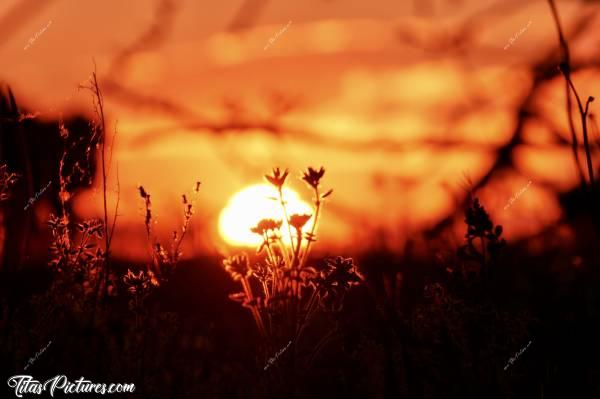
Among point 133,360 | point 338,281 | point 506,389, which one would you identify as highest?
point 338,281

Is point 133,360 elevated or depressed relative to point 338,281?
depressed

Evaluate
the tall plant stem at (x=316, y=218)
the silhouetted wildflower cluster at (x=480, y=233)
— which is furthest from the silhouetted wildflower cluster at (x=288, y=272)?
the silhouetted wildflower cluster at (x=480, y=233)

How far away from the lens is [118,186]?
342 centimetres

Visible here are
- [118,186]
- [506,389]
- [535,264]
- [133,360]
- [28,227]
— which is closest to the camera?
[506,389]

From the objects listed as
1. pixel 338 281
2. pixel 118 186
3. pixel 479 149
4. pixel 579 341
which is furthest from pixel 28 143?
pixel 479 149

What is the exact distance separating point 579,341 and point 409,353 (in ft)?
4.65

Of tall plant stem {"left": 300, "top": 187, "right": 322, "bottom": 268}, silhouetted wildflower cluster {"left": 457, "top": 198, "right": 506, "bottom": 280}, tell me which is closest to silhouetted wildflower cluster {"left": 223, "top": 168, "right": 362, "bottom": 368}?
tall plant stem {"left": 300, "top": 187, "right": 322, "bottom": 268}

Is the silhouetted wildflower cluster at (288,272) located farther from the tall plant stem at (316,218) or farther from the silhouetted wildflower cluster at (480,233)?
the silhouetted wildflower cluster at (480,233)

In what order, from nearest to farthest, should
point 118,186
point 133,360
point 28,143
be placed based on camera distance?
point 133,360, point 118,186, point 28,143

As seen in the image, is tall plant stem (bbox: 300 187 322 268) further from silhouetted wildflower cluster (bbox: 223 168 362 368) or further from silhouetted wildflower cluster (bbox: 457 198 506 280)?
silhouetted wildflower cluster (bbox: 457 198 506 280)

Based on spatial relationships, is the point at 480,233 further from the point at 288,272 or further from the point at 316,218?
the point at 288,272

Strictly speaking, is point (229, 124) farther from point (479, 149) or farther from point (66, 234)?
point (66, 234)

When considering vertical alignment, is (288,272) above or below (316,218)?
below

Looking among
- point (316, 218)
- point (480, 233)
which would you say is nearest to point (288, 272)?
point (316, 218)
